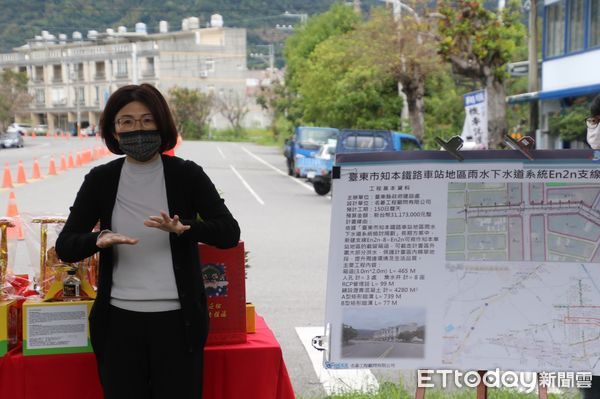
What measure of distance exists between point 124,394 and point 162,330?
298 millimetres

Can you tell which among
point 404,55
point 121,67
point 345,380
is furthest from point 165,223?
point 121,67


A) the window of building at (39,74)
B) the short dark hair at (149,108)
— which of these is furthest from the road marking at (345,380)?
the window of building at (39,74)

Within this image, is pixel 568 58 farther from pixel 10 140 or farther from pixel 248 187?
pixel 10 140

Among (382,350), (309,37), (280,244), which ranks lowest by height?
(280,244)

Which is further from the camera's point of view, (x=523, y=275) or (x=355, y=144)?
(x=355, y=144)

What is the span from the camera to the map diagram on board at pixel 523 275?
12.7 ft

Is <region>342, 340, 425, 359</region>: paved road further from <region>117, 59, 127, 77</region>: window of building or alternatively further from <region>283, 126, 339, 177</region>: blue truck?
<region>117, 59, 127, 77</region>: window of building

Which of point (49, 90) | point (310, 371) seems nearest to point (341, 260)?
point (310, 371)

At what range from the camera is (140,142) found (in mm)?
3795

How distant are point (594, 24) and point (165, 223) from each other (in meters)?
25.7

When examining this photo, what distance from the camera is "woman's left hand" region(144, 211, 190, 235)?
3555 mm

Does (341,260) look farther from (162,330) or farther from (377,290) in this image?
(162,330)

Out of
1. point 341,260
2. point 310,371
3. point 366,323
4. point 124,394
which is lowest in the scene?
point 310,371

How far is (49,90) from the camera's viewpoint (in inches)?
4215
